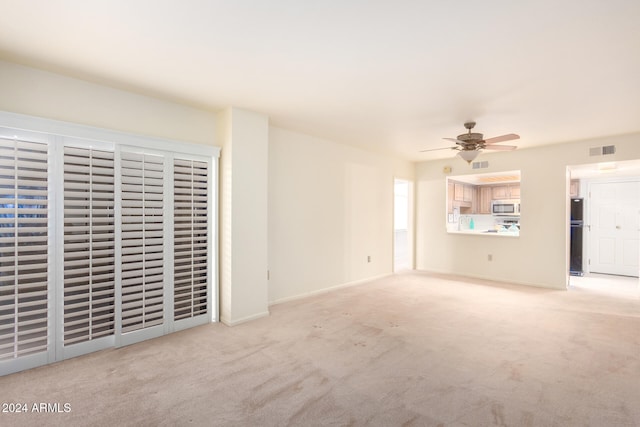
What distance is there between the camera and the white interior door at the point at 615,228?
20.7 feet

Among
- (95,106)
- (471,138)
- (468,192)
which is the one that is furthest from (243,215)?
(468,192)

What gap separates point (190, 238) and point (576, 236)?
7.44m

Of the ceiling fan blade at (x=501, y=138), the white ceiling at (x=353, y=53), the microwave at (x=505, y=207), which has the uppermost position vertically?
the white ceiling at (x=353, y=53)

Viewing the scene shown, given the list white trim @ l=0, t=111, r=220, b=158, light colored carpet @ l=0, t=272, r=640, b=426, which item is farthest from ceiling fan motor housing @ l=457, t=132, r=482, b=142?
white trim @ l=0, t=111, r=220, b=158

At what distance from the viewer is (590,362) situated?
2.73m

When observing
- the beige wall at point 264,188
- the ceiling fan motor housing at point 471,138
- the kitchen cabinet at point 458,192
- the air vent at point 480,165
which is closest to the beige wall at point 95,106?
the beige wall at point 264,188

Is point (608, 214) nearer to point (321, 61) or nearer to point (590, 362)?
point (590, 362)

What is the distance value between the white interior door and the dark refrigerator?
1.34 ft

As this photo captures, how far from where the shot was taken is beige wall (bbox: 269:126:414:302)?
14.5 ft

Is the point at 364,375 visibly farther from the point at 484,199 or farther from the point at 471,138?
the point at 484,199

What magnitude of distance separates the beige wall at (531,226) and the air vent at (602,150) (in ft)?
0.16

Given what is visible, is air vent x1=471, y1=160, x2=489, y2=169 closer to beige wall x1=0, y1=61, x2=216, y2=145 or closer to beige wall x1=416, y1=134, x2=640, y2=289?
beige wall x1=416, y1=134, x2=640, y2=289

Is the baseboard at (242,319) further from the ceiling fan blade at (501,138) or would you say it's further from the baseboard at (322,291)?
the ceiling fan blade at (501,138)

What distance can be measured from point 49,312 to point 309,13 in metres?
3.07
